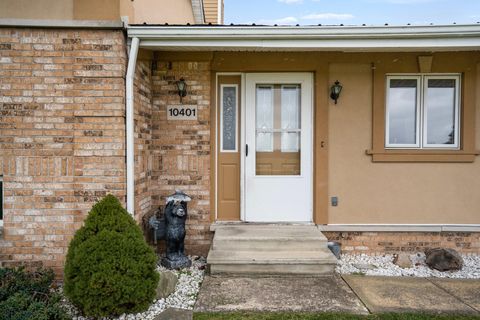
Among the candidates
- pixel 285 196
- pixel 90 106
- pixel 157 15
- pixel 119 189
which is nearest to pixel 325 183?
pixel 285 196

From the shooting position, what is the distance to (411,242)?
19.2 feet

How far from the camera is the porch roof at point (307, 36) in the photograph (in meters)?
4.81

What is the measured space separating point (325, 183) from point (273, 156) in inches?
34.5

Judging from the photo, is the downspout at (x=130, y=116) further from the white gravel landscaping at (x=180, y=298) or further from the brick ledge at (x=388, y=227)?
the brick ledge at (x=388, y=227)

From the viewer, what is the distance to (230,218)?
5992mm

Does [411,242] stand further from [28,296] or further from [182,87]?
[28,296]

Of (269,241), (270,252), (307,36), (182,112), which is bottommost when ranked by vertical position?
(270,252)

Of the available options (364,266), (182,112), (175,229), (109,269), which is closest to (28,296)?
(109,269)

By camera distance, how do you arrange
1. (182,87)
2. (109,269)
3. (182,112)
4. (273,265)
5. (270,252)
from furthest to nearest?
(182,112)
(182,87)
(270,252)
(273,265)
(109,269)

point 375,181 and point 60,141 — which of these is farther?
point 375,181

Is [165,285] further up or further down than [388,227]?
further down

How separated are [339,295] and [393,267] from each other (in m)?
1.51

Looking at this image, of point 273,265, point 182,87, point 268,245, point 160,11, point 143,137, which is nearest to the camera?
point 273,265

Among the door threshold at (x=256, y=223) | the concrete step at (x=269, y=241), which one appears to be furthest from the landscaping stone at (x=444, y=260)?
the door threshold at (x=256, y=223)
